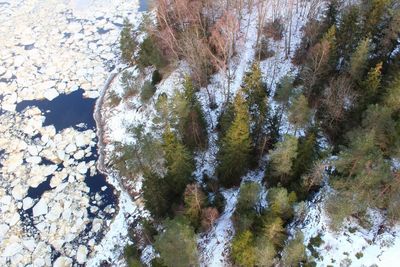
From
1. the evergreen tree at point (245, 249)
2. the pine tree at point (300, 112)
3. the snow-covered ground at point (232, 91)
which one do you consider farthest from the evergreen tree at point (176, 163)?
the pine tree at point (300, 112)

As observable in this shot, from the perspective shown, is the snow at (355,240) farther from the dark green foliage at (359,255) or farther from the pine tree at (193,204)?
the pine tree at (193,204)

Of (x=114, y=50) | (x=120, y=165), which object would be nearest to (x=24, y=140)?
(x=120, y=165)

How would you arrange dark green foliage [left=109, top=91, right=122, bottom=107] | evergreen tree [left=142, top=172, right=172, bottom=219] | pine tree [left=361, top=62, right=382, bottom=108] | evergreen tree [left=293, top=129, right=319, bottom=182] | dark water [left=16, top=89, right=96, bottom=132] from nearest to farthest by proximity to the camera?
evergreen tree [left=293, top=129, right=319, bottom=182] < pine tree [left=361, top=62, right=382, bottom=108] < evergreen tree [left=142, top=172, right=172, bottom=219] < dark water [left=16, top=89, right=96, bottom=132] < dark green foliage [left=109, top=91, right=122, bottom=107]

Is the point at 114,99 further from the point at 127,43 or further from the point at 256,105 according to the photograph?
the point at 256,105

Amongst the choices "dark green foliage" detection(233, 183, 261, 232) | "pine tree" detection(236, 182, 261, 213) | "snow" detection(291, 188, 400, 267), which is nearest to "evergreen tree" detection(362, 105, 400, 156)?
"snow" detection(291, 188, 400, 267)

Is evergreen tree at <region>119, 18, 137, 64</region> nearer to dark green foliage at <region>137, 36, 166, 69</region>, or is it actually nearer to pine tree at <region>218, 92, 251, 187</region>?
dark green foliage at <region>137, 36, 166, 69</region>

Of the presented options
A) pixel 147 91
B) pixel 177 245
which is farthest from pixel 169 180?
pixel 147 91
